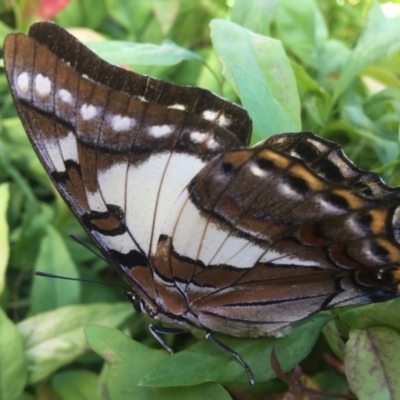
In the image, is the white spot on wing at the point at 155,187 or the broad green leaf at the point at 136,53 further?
the broad green leaf at the point at 136,53

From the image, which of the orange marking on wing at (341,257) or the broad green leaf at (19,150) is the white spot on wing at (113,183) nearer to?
the orange marking on wing at (341,257)

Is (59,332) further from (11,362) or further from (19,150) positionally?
(19,150)

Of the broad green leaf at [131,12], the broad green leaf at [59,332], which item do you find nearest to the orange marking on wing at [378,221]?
the broad green leaf at [59,332]

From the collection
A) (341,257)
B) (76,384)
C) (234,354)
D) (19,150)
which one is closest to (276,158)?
(341,257)

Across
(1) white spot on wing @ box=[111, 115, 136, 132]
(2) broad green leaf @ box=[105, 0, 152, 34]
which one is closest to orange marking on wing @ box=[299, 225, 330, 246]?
(1) white spot on wing @ box=[111, 115, 136, 132]

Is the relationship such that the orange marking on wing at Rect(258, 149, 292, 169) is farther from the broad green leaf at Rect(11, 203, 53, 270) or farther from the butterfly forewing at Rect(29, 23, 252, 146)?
the broad green leaf at Rect(11, 203, 53, 270)

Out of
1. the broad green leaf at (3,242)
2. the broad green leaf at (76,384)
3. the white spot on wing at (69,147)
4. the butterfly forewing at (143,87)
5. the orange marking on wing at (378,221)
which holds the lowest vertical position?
the broad green leaf at (76,384)

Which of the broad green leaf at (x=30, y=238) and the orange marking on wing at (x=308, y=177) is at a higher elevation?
the orange marking on wing at (x=308, y=177)
